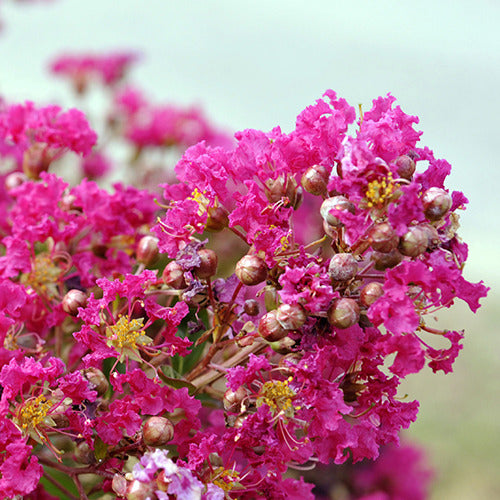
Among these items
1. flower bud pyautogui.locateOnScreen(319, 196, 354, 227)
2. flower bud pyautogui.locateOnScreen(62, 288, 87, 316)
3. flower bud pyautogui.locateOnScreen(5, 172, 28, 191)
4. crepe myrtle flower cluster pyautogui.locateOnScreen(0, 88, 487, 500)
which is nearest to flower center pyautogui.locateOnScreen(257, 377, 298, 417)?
crepe myrtle flower cluster pyautogui.locateOnScreen(0, 88, 487, 500)

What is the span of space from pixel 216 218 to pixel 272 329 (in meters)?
0.21

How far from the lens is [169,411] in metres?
0.99

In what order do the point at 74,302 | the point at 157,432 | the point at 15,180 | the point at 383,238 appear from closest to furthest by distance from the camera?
the point at 383,238 → the point at 157,432 → the point at 74,302 → the point at 15,180

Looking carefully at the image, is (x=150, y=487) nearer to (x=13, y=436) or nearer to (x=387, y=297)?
(x=13, y=436)

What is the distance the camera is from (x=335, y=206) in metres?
0.89

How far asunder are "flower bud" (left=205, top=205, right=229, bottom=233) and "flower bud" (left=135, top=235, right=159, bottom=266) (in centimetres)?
17

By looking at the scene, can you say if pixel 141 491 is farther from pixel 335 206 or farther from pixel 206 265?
pixel 335 206

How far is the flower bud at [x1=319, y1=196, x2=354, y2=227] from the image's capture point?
89 centimetres

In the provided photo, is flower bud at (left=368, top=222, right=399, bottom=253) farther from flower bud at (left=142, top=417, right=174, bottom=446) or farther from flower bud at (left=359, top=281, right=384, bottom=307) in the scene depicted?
flower bud at (left=142, top=417, right=174, bottom=446)

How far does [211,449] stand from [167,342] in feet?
0.55

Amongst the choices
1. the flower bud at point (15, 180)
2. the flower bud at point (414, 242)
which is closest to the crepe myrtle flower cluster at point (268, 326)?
the flower bud at point (414, 242)

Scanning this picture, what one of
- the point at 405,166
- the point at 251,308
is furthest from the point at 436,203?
the point at 251,308

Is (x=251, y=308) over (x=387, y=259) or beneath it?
beneath

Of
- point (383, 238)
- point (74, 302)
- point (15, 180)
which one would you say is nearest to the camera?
point (383, 238)
